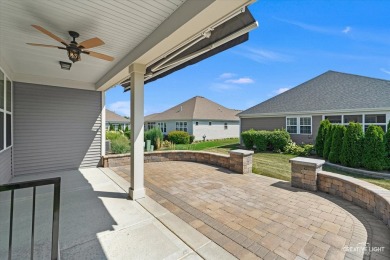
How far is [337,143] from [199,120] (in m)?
13.5

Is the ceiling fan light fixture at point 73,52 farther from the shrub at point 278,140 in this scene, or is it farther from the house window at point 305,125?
the house window at point 305,125

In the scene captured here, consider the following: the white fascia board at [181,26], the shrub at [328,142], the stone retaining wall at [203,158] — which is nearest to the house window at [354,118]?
the shrub at [328,142]

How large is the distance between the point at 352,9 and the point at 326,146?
5.80 meters

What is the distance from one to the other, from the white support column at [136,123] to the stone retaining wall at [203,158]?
3.34 metres

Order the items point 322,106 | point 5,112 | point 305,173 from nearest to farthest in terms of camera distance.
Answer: point 305,173 → point 5,112 → point 322,106

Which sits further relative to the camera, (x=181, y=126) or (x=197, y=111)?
(x=197, y=111)

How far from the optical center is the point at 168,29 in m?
2.69

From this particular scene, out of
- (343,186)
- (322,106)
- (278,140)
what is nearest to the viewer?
(343,186)

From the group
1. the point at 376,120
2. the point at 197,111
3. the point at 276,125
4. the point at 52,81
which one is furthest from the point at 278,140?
the point at 52,81

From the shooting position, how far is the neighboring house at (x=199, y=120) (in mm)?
20125

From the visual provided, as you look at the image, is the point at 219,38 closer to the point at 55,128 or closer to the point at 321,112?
the point at 55,128

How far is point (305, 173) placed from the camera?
4496 millimetres

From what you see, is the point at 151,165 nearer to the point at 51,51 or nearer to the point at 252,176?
the point at 252,176

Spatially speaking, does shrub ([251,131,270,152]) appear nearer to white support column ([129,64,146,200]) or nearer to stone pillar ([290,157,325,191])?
stone pillar ([290,157,325,191])
